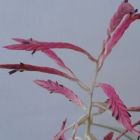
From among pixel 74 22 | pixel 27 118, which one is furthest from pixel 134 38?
pixel 27 118

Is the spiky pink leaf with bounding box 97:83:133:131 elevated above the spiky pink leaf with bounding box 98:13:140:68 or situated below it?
below

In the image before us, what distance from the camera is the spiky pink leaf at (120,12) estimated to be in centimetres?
60

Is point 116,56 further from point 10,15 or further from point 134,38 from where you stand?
point 10,15

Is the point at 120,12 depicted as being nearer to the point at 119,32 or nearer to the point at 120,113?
the point at 119,32

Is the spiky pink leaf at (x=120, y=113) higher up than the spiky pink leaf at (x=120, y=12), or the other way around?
the spiky pink leaf at (x=120, y=12)

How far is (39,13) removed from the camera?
3.21 ft

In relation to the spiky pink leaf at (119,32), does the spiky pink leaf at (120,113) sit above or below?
below

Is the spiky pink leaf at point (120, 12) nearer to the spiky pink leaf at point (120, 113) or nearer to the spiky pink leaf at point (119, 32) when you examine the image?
the spiky pink leaf at point (119, 32)

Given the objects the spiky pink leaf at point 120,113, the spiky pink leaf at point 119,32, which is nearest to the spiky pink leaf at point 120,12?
the spiky pink leaf at point 119,32

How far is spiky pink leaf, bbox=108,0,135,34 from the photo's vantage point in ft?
1.98

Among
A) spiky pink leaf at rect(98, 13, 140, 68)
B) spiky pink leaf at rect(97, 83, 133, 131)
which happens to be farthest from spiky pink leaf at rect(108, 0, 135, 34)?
spiky pink leaf at rect(97, 83, 133, 131)

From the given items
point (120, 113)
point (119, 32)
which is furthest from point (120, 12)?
point (120, 113)

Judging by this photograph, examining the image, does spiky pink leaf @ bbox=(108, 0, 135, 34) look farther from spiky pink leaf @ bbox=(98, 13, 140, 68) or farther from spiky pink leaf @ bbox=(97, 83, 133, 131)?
spiky pink leaf @ bbox=(97, 83, 133, 131)

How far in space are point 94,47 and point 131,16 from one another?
43 centimetres
